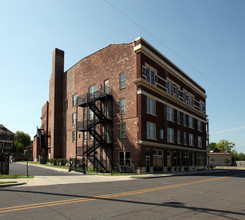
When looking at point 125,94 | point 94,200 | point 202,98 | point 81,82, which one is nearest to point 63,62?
point 81,82

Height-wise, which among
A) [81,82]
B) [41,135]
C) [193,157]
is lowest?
[193,157]

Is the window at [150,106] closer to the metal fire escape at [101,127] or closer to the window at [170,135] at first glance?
the metal fire escape at [101,127]

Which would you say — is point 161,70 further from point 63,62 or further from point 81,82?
point 63,62

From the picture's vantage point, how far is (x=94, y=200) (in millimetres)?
9508

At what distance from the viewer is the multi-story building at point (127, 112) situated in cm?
2947

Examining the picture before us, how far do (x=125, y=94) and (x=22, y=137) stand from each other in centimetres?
9214

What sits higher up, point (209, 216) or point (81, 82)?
point (81, 82)

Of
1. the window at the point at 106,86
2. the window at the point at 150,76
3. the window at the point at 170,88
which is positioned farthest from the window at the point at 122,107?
the window at the point at 170,88

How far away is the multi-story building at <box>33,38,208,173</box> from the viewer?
29.5 metres

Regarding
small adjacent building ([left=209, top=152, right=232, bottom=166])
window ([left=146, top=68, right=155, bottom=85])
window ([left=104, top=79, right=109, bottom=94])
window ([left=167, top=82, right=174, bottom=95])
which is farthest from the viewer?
small adjacent building ([left=209, top=152, right=232, bottom=166])

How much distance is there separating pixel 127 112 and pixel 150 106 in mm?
3223

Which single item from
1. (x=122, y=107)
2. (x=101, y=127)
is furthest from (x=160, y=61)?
(x=101, y=127)

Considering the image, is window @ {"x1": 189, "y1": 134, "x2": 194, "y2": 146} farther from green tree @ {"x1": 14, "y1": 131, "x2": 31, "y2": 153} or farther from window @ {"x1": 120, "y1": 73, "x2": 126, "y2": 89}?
green tree @ {"x1": 14, "y1": 131, "x2": 31, "y2": 153}

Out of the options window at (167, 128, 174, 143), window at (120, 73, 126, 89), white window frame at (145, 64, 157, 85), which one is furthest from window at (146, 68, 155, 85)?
window at (167, 128, 174, 143)
